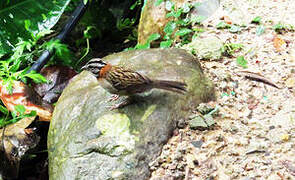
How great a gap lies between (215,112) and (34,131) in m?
2.15

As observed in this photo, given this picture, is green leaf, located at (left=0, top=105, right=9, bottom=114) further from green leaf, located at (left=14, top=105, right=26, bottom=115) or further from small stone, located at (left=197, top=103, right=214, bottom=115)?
small stone, located at (left=197, top=103, right=214, bottom=115)

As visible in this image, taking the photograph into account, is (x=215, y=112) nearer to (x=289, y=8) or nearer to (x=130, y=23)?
(x=289, y=8)

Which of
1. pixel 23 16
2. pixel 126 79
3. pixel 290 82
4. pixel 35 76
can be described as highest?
pixel 23 16

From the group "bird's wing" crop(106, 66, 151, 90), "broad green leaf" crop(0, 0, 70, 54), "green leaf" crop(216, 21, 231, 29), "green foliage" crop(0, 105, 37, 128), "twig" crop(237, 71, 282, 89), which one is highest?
"broad green leaf" crop(0, 0, 70, 54)

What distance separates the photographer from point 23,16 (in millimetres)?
3115

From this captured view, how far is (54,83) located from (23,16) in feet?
7.14

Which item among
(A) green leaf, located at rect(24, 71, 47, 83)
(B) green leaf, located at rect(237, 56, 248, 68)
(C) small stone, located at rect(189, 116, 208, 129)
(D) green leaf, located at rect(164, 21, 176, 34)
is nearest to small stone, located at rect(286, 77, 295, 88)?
(B) green leaf, located at rect(237, 56, 248, 68)

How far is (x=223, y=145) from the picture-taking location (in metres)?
3.47

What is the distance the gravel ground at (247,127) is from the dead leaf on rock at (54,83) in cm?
205

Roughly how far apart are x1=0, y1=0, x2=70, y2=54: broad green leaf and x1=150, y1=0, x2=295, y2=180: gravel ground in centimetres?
161

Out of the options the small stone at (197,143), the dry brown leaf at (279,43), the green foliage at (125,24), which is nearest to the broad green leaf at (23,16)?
the small stone at (197,143)

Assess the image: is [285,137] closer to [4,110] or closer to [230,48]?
[230,48]

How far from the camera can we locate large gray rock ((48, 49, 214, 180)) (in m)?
3.37

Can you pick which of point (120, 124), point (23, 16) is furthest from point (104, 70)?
point (23, 16)
